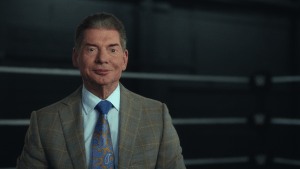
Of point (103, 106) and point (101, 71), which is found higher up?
point (101, 71)

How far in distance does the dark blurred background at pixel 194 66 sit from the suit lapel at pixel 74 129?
92 centimetres

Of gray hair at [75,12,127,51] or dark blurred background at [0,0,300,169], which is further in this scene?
dark blurred background at [0,0,300,169]

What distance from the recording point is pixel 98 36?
0.82 m

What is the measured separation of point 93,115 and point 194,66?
1.64 meters

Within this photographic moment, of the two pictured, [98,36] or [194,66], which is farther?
[194,66]

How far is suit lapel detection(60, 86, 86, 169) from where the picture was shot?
0.78 metres

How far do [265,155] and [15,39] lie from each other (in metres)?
2.01

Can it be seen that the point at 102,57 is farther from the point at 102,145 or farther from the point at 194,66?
the point at 194,66

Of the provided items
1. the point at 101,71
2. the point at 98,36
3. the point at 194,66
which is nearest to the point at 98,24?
the point at 98,36

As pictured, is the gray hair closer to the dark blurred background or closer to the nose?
the nose

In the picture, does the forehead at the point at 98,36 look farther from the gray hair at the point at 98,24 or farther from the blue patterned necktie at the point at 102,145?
the blue patterned necktie at the point at 102,145

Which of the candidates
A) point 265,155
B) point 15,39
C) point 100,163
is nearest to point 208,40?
point 265,155

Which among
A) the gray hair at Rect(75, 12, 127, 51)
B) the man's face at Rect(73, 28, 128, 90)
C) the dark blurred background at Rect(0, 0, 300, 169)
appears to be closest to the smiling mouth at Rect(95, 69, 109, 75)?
the man's face at Rect(73, 28, 128, 90)

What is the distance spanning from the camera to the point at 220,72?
8.07ft
